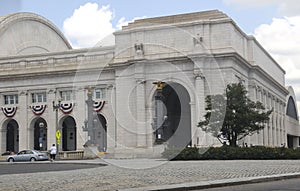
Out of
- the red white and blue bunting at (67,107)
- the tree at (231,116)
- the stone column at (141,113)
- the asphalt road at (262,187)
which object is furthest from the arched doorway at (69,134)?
the asphalt road at (262,187)

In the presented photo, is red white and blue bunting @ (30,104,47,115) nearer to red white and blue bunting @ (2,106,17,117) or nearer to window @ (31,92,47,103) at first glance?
window @ (31,92,47,103)

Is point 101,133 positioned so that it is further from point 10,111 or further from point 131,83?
point 10,111

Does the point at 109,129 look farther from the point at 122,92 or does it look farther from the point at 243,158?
the point at 243,158

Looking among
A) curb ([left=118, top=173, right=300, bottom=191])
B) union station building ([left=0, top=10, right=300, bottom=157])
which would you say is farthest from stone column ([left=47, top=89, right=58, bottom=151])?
curb ([left=118, top=173, right=300, bottom=191])

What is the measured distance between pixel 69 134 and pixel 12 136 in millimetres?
9557

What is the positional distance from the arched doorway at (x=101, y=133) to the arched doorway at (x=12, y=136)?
15.8m

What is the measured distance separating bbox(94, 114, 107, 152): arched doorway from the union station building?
0.19m

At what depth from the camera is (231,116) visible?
50.0m

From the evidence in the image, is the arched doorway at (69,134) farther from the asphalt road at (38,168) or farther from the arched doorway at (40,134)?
the asphalt road at (38,168)

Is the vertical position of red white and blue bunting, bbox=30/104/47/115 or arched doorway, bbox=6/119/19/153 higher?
red white and blue bunting, bbox=30/104/47/115

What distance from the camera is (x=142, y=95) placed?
75.2 metres

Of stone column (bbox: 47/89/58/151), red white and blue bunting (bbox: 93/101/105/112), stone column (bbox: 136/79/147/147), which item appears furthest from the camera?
stone column (bbox: 47/89/58/151)

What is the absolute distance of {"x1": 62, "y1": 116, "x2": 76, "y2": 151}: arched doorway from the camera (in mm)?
88062

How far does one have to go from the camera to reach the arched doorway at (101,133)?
6610cm
